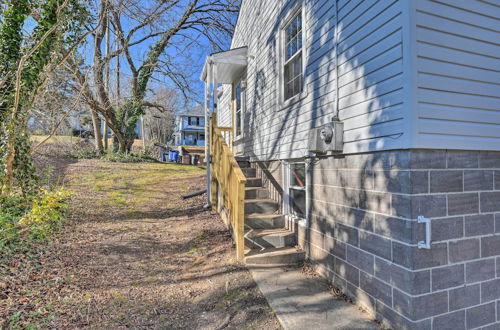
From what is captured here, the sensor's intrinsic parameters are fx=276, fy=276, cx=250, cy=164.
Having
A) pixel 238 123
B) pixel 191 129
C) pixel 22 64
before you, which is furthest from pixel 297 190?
pixel 191 129

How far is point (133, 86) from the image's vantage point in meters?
14.6

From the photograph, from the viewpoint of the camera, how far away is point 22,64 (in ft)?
13.4

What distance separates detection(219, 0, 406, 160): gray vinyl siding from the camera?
2.65 meters

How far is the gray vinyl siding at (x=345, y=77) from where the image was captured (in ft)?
8.70

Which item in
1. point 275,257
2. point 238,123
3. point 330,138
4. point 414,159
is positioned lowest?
point 275,257

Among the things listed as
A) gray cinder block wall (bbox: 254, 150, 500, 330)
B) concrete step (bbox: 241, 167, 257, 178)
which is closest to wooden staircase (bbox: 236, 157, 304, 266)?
concrete step (bbox: 241, 167, 257, 178)

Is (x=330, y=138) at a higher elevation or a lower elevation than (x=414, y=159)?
higher

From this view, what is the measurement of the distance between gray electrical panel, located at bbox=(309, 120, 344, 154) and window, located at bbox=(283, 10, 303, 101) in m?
1.37

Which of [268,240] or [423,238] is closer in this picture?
[423,238]

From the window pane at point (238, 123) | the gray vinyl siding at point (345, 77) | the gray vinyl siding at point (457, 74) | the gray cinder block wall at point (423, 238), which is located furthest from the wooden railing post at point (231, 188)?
the gray vinyl siding at point (457, 74)

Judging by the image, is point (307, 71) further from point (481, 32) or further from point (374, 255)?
point (374, 255)

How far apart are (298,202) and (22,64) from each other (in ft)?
15.7

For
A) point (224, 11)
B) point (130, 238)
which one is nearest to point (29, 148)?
point (130, 238)

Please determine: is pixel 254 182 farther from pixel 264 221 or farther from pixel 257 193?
pixel 264 221
